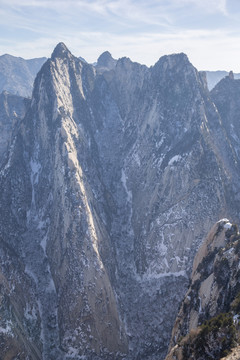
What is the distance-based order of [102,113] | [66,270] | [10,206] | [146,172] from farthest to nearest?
[102,113], [146,172], [10,206], [66,270]

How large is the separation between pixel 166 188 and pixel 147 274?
106ft

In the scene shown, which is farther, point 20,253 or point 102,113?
point 102,113

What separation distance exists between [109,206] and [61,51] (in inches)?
3518

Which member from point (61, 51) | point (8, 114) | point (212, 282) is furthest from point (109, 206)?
point (8, 114)

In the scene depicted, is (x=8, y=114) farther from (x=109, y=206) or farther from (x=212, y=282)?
(x=212, y=282)

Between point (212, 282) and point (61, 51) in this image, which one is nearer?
point (212, 282)

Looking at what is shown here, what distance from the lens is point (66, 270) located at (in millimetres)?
86188

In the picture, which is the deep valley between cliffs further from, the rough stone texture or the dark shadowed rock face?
the rough stone texture

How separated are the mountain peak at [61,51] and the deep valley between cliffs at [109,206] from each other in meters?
0.75

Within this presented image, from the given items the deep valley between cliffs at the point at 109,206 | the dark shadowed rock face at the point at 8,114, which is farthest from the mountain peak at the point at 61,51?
the dark shadowed rock face at the point at 8,114

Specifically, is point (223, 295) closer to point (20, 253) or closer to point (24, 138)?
point (20, 253)

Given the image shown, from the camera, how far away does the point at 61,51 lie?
5881 inches

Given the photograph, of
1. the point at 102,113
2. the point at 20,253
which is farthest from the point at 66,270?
the point at 102,113

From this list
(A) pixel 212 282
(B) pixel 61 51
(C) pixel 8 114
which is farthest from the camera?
(C) pixel 8 114
